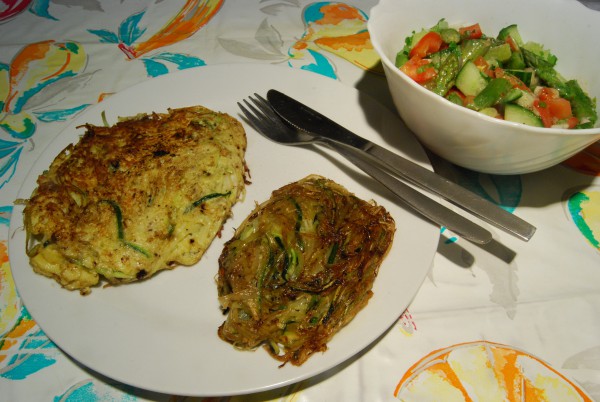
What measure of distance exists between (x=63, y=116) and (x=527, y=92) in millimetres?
2461

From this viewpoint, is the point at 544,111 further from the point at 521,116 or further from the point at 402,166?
the point at 402,166

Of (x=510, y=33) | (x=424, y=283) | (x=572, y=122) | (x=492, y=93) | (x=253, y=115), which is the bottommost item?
(x=424, y=283)

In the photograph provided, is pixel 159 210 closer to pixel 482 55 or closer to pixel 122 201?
pixel 122 201

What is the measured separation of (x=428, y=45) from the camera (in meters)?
2.06

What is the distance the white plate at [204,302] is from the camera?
1404 mm

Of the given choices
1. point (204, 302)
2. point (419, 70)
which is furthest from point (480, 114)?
point (204, 302)

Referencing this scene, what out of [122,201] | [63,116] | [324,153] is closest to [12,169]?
[63,116]

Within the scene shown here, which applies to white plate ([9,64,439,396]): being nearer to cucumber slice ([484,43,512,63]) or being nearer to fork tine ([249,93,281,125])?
fork tine ([249,93,281,125])

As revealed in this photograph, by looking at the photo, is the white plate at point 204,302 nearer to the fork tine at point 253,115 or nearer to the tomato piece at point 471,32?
the fork tine at point 253,115

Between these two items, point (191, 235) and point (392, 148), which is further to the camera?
point (392, 148)

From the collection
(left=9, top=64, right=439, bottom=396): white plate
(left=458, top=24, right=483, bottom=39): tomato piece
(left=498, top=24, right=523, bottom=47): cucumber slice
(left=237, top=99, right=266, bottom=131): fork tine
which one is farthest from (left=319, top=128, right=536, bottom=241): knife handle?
(left=498, top=24, right=523, bottom=47): cucumber slice

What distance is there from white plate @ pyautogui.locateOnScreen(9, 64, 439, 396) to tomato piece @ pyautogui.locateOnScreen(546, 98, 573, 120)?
24.0 inches

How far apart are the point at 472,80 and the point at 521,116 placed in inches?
10.5

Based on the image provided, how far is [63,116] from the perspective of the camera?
2.48 metres
